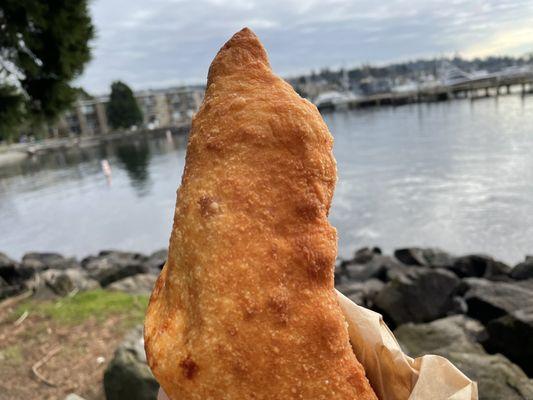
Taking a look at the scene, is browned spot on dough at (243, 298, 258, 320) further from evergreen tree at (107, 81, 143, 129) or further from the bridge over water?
evergreen tree at (107, 81, 143, 129)

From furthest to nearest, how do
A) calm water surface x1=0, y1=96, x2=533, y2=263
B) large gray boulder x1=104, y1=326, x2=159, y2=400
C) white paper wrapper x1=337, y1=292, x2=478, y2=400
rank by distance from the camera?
calm water surface x1=0, y1=96, x2=533, y2=263
large gray boulder x1=104, y1=326, x2=159, y2=400
white paper wrapper x1=337, y1=292, x2=478, y2=400

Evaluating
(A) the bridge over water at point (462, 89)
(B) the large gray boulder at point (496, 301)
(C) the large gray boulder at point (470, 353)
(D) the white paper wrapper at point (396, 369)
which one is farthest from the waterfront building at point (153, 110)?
(D) the white paper wrapper at point (396, 369)

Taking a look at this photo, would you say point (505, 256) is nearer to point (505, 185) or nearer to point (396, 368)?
point (505, 185)

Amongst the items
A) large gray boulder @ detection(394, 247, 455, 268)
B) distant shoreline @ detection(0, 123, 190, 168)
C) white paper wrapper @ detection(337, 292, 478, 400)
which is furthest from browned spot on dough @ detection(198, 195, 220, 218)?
distant shoreline @ detection(0, 123, 190, 168)

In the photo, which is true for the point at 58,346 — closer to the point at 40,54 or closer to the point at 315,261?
the point at 315,261

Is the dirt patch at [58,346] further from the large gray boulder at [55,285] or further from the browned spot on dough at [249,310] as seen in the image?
the browned spot on dough at [249,310]

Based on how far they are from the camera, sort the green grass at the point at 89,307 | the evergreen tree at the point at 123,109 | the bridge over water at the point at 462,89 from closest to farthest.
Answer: the green grass at the point at 89,307 → the bridge over water at the point at 462,89 → the evergreen tree at the point at 123,109
